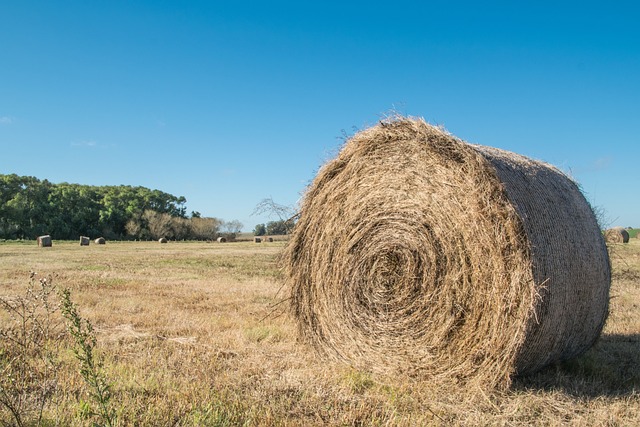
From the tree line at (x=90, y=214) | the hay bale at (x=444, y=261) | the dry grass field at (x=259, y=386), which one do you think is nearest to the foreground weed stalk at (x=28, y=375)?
the dry grass field at (x=259, y=386)

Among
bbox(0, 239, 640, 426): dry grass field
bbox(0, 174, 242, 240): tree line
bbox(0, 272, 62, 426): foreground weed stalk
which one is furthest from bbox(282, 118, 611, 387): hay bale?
bbox(0, 174, 242, 240): tree line

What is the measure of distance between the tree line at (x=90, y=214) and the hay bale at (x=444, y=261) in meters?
53.8

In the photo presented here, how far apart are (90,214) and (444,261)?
194ft

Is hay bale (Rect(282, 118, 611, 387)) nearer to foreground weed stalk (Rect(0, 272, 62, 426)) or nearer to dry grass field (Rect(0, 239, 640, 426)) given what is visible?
dry grass field (Rect(0, 239, 640, 426))

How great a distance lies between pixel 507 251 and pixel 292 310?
2.91 meters

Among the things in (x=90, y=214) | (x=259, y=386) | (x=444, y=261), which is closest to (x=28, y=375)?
(x=259, y=386)

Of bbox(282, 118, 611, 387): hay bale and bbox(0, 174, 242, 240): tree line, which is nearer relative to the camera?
bbox(282, 118, 611, 387): hay bale

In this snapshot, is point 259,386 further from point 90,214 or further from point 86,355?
point 90,214

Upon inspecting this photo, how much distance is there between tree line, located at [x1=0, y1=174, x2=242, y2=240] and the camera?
51.8 metres

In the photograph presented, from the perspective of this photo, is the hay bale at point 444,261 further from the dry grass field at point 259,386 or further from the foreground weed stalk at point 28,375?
the foreground weed stalk at point 28,375

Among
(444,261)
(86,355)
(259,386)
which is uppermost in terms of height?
(444,261)

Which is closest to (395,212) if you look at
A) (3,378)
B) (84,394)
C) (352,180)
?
(352,180)

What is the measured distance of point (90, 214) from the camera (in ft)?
189

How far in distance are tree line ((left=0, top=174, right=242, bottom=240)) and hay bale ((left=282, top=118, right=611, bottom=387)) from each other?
53.8m
